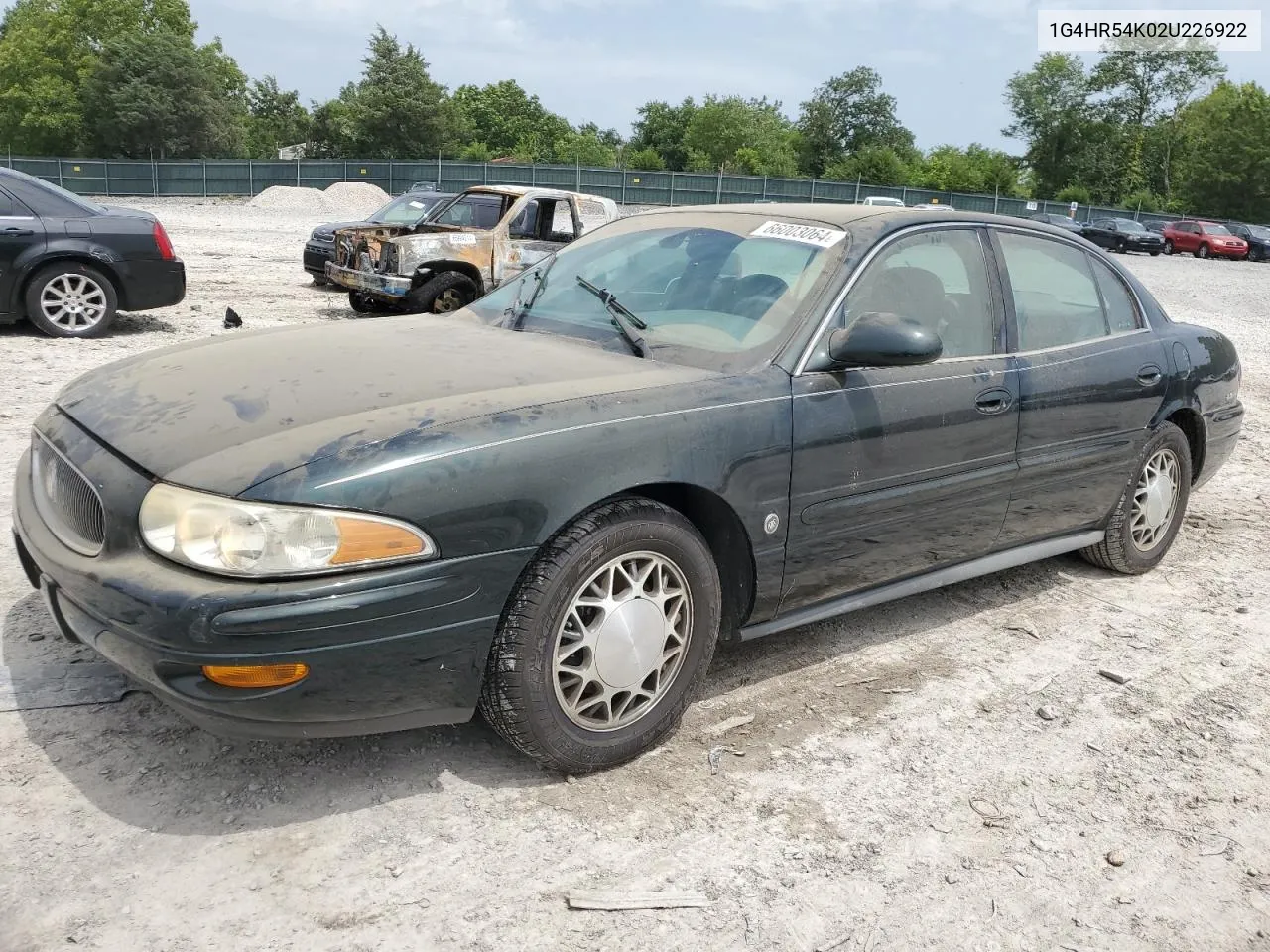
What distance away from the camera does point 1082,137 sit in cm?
7912

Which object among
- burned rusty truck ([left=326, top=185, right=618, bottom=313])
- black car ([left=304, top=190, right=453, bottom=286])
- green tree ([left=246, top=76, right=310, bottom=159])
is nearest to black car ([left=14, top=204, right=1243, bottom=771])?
burned rusty truck ([left=326, top=185, right=618, bottom=313])

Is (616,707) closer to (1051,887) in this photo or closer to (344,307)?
(1051,887)

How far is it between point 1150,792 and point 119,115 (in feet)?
244

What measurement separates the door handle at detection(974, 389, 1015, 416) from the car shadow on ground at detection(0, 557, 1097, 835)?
1414mm

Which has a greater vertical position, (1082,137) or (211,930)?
(1082,137)

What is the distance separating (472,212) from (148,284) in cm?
393

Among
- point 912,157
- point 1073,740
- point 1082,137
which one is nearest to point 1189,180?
point 1082,137

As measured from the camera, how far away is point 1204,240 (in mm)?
38250

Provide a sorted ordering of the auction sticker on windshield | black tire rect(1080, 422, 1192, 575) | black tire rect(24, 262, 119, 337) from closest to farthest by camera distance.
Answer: the auction sticker on windshield → black tire rect(1080, 422, 1192, 575) → black tire rect(24, 262, 119, 337)

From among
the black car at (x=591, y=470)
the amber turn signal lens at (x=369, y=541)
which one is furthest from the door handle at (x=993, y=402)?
the amber turn signal lens at (x=369, y=541)

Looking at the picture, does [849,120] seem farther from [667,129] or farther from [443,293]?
[443,293]

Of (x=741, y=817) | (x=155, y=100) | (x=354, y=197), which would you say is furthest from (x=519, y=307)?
(x=155, y=100)

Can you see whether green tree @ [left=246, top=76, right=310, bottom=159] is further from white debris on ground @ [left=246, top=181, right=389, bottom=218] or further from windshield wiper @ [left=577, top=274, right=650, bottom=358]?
windshield wiper @ [left=577, top=274, right=650, bottom=358]

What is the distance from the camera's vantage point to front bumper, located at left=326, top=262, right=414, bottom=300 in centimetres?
1099
